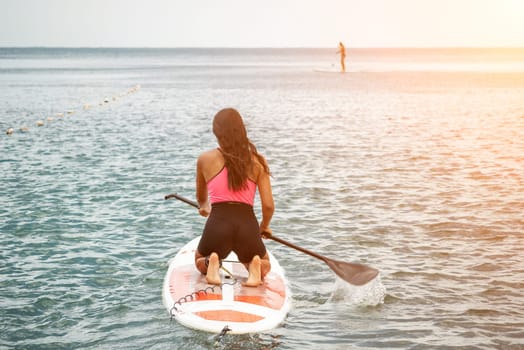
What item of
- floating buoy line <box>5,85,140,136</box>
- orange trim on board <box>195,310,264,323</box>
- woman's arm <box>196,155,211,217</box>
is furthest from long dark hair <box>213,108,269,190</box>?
floating buoy line <box>5,85,140,136</box>

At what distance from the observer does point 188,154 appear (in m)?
21.2

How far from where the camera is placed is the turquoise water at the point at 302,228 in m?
8.12

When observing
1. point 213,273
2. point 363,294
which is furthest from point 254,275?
point 363,294

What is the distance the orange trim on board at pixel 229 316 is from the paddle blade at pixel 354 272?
1.65 m

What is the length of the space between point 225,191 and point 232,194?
0.25ft

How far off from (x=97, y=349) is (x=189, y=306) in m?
1.00

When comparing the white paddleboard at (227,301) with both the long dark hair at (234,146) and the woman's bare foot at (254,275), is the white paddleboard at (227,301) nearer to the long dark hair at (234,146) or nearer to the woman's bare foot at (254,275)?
the woman's bare foot at (254,275)

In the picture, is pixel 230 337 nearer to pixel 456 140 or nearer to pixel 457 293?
pixel 457 293

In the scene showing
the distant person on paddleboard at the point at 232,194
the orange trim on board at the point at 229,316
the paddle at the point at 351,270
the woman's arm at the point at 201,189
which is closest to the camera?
the orange trim on board at the point at 229,316

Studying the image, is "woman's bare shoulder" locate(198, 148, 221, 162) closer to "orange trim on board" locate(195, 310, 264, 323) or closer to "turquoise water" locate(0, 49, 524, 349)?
"orange trim on board" locate(195, 310, 264, 323)

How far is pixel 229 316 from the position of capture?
7.45 m

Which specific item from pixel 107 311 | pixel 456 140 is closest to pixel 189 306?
pixel 107 311

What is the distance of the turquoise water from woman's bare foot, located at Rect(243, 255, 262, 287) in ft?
1.79

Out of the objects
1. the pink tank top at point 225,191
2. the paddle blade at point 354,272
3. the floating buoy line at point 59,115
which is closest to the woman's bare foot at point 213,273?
the pink tank top at point 225,191
